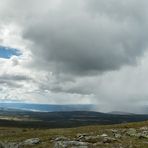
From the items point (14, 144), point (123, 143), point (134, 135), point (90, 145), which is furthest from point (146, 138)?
point (14, 144)

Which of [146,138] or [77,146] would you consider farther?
[146,138]

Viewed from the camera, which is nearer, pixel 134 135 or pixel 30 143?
pixel 30 143

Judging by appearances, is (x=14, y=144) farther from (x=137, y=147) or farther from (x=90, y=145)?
(x=137, y=147)

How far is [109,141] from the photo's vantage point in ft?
147

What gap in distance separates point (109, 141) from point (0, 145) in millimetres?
19849

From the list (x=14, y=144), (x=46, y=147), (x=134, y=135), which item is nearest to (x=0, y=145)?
(x=14, y=144)

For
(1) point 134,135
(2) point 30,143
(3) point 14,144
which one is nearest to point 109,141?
(1) point 134,135

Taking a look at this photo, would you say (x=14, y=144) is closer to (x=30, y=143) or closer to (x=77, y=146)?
(x=30, y=143)

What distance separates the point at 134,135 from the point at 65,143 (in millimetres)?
14911

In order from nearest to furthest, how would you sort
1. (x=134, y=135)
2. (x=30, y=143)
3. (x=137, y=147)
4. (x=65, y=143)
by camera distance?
(x=137, y=147) < (x=65, y=143) < (x=30, y=143) < (x=134, y=135)

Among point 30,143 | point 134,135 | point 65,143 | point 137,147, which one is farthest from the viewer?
point 134,135

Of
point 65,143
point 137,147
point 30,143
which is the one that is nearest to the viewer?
point 137,147

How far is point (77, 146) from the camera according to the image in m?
41.6

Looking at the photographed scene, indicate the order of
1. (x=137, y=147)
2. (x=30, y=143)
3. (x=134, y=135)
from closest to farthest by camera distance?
(x=137, y=147) → (x=30, y=143) → (x=134, y=135)
